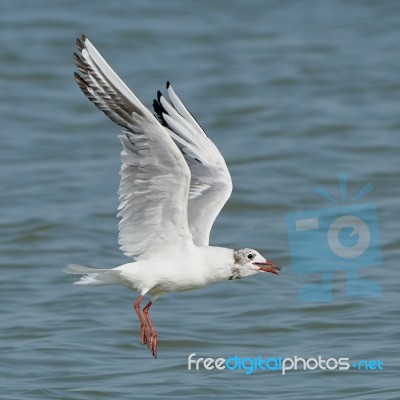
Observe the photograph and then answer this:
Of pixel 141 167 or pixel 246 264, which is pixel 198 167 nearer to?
pixel 246 264

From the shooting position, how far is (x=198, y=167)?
32.0 feet

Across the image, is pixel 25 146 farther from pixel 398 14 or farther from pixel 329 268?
pixel 398 14

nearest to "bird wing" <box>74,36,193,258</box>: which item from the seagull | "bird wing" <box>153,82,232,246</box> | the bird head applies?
the seagull

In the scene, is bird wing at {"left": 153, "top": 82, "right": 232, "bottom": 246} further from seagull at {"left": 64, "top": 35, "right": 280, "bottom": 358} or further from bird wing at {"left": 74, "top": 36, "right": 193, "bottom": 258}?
bird wing at {"left": 74, "top": 36, "right": 193, "bottom": 258}

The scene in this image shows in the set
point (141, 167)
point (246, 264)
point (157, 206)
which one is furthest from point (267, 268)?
point (141, 167)

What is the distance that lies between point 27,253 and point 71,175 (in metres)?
2.49

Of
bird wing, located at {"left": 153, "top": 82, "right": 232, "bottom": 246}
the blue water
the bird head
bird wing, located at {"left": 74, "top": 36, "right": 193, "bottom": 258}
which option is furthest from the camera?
the blue water

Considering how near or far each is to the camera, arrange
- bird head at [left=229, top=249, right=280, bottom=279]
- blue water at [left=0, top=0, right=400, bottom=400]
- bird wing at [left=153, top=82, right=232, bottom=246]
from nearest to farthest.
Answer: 1. bird head at [left=229, top=249, right=280, bottom=279]
2. bird wing at [left=153, top=82, right=232, bottom=246]
3. blue water at [left=0, top=0, right=400, bottom=400]

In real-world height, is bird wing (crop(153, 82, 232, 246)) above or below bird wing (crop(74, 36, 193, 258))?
above

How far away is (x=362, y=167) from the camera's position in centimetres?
1652

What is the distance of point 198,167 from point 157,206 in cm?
122

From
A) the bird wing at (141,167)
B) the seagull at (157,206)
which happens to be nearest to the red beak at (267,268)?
the seagull at (157,206)

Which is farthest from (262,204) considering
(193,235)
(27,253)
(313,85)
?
(193,235)

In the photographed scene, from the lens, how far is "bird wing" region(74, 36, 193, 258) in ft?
25.7
